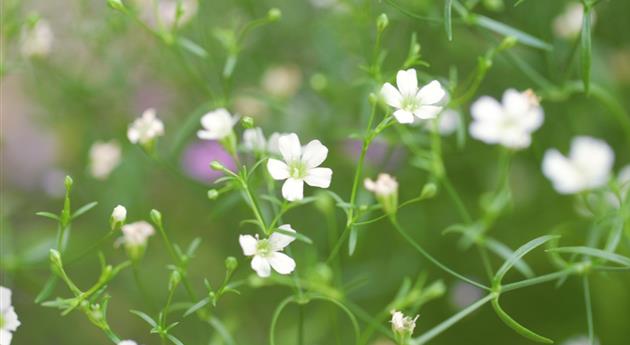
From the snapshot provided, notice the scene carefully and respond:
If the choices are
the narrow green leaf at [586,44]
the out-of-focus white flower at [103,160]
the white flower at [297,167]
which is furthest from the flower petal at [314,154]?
the out-of-focus white flower at [103,160]

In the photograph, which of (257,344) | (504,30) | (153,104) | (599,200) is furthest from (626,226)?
(153,104)

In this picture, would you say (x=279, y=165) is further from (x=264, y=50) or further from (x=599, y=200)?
Answer: (x=264, y=50)

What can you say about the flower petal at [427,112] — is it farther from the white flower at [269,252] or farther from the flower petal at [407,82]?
the white flower at [269,252]

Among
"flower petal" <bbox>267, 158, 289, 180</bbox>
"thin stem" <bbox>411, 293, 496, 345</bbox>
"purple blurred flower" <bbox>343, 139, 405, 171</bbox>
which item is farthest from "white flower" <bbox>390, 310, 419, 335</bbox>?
"purple blurred flower" <bbox>343, 139, 405, 171</bbox>

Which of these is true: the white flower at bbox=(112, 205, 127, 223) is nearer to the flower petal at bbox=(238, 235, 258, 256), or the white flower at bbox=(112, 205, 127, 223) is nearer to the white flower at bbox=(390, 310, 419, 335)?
the flower petal at bbox=(238, 235, 258, 256)

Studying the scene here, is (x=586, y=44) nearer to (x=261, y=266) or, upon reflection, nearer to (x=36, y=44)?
(x=261, y=266)
